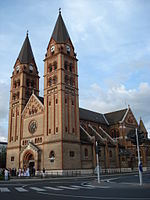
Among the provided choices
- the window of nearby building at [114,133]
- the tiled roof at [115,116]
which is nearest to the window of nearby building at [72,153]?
the window of nearby building at [114,133]

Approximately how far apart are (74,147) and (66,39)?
2549 centimetres

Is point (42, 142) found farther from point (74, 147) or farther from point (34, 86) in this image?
point (34, 86)

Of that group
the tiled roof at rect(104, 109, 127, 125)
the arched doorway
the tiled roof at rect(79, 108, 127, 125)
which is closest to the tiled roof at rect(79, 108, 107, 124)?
the tiled roof at rect(79, 108, 127, 125)

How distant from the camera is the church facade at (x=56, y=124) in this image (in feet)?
153

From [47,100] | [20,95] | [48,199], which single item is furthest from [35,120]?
[48,199]

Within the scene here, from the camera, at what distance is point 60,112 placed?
46.9 meters

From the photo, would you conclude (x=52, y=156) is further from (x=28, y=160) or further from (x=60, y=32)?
(x=60, y=32)

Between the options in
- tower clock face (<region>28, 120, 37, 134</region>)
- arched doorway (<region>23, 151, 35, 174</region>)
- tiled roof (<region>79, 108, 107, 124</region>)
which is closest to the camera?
arched doorway (<region>23, 151, 35, 174</region>)

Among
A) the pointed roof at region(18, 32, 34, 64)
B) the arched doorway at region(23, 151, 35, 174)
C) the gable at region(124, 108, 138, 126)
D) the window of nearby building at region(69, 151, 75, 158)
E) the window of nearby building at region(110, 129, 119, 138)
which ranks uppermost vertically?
the pointed roof at region(18, 32, 34, 64)

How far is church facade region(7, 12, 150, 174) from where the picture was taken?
4658 cm

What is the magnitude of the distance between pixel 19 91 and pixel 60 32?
18.1 metres

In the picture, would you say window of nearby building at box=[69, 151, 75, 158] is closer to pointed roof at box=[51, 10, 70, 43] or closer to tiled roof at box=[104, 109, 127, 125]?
tiled roof at box=[104, 109, 127, 125]

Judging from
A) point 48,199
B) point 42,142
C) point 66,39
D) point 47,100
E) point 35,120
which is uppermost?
point 66,39

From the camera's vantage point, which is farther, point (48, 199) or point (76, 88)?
point (76, 88)
